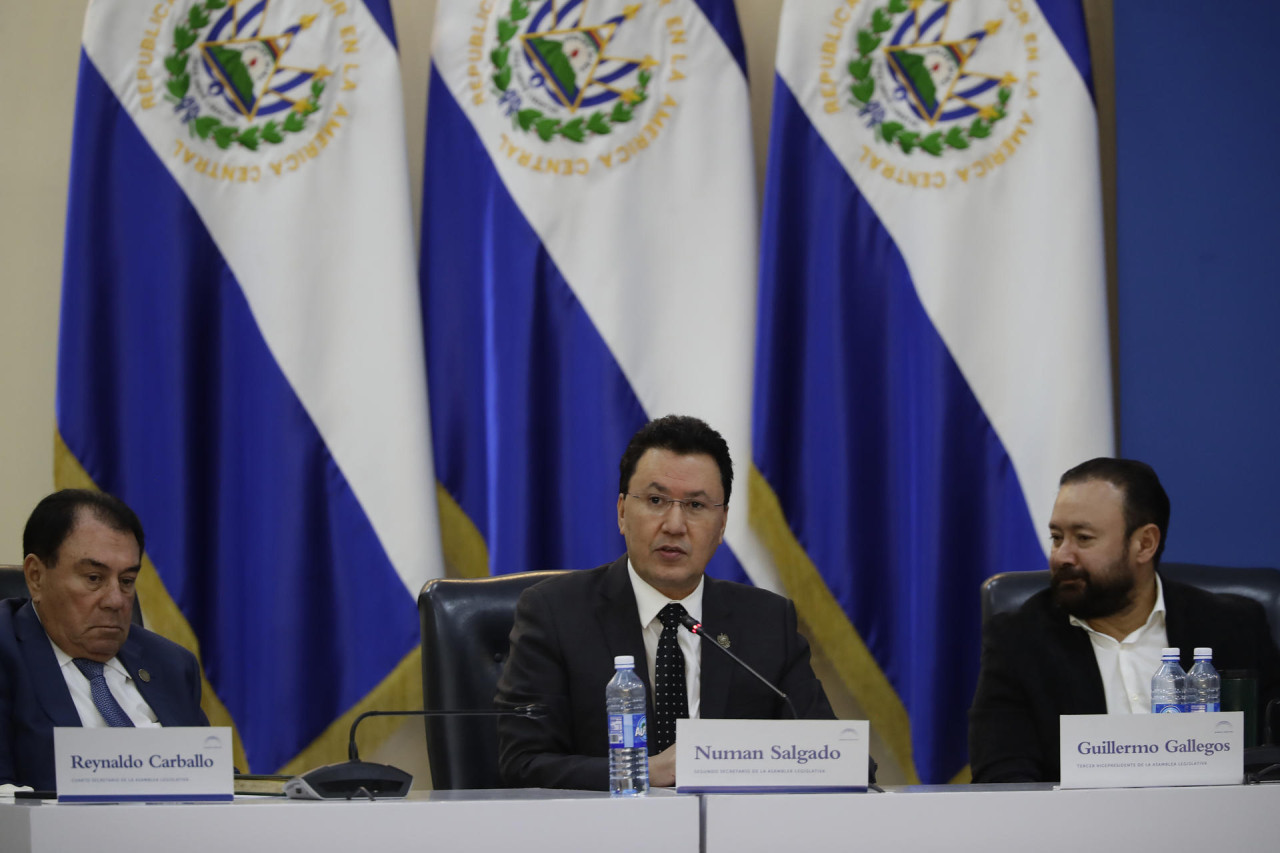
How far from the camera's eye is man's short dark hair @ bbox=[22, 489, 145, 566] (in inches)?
103

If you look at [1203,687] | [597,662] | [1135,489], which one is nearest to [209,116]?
[597,662]

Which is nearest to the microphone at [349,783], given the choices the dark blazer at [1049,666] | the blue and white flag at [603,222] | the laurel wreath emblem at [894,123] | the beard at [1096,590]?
the dark blazer at [1049,666]

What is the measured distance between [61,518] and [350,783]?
1.13 m

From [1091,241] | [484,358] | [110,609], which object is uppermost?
[1091,241]

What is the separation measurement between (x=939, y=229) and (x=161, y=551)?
2.30m

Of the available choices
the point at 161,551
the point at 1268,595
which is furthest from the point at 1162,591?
the point at 161,551

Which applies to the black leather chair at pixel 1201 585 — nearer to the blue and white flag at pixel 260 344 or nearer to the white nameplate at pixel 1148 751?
the white nameplate at pixel 1148 751

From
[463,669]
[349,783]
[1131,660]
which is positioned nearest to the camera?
[349,783]

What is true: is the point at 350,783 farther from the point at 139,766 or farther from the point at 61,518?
the point at 61,518

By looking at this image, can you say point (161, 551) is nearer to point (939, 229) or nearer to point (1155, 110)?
point (939, 229)

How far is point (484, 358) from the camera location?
3.72m

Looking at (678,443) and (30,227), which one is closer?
(678,443)

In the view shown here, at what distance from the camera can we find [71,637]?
8.54 feet

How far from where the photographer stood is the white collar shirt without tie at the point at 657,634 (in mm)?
2611
